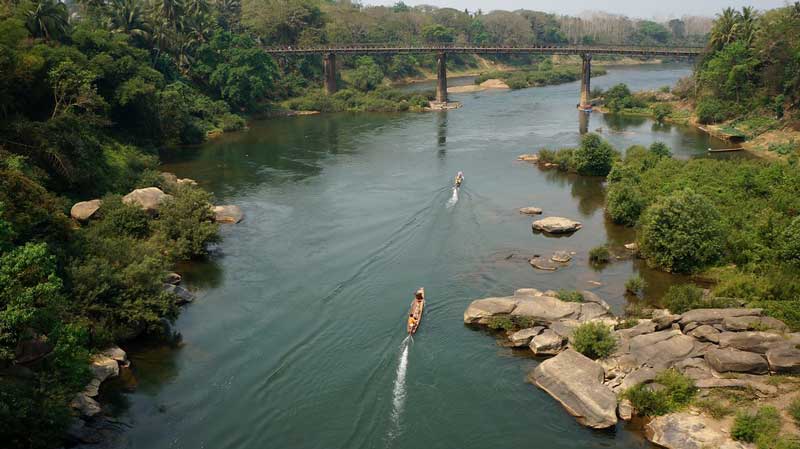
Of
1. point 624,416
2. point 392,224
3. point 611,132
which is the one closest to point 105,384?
point 624,416

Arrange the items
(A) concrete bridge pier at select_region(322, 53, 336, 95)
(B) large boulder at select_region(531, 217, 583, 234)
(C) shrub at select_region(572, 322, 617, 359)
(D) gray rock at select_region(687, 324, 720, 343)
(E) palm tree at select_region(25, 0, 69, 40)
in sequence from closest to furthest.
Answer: (D) gray rock at select_region(687, 324, 720, 343)
(C) shrub at select_region(572, 322, 617, 359)
(B) large boulder at select_region(531, 217, 583, 234)
(E) palm tree at select_region(25, 0, 69, 40)
(A) concrete bridge pier at select_region(322, 53, 336, 95)

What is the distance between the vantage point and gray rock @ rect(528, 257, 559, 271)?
4306 centimetres

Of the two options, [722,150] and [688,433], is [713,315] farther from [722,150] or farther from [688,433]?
[722,150]

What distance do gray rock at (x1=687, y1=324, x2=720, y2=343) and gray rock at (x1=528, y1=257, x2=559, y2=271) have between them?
12.1 meters

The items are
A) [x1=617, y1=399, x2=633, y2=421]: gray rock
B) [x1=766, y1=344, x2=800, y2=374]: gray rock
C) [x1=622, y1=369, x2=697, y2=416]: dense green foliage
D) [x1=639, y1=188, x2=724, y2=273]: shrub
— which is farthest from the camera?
[x1=639, y1=188, x2=724, y2=273]: shrub

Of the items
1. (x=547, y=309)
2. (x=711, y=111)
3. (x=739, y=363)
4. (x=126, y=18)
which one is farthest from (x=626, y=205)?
(x=126, y=18)

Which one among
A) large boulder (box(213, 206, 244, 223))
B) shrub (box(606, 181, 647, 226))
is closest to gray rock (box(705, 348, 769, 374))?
shrub (box(606, 181, 647, 226))

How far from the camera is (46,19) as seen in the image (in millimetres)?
63562

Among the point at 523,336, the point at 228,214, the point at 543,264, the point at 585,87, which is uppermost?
the point at 585,87

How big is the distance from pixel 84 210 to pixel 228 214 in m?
11.7

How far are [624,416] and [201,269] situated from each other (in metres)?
28.5

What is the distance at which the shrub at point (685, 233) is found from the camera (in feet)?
134

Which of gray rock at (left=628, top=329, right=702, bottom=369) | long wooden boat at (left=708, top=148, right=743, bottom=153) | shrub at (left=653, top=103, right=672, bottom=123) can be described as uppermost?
shrub at (left=653, top=103, right=672, bottom=123)

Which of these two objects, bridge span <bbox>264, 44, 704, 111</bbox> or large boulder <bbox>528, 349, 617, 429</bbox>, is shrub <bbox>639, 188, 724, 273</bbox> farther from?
bridge span <bbox>264, 44, 704, 111</bbox>
